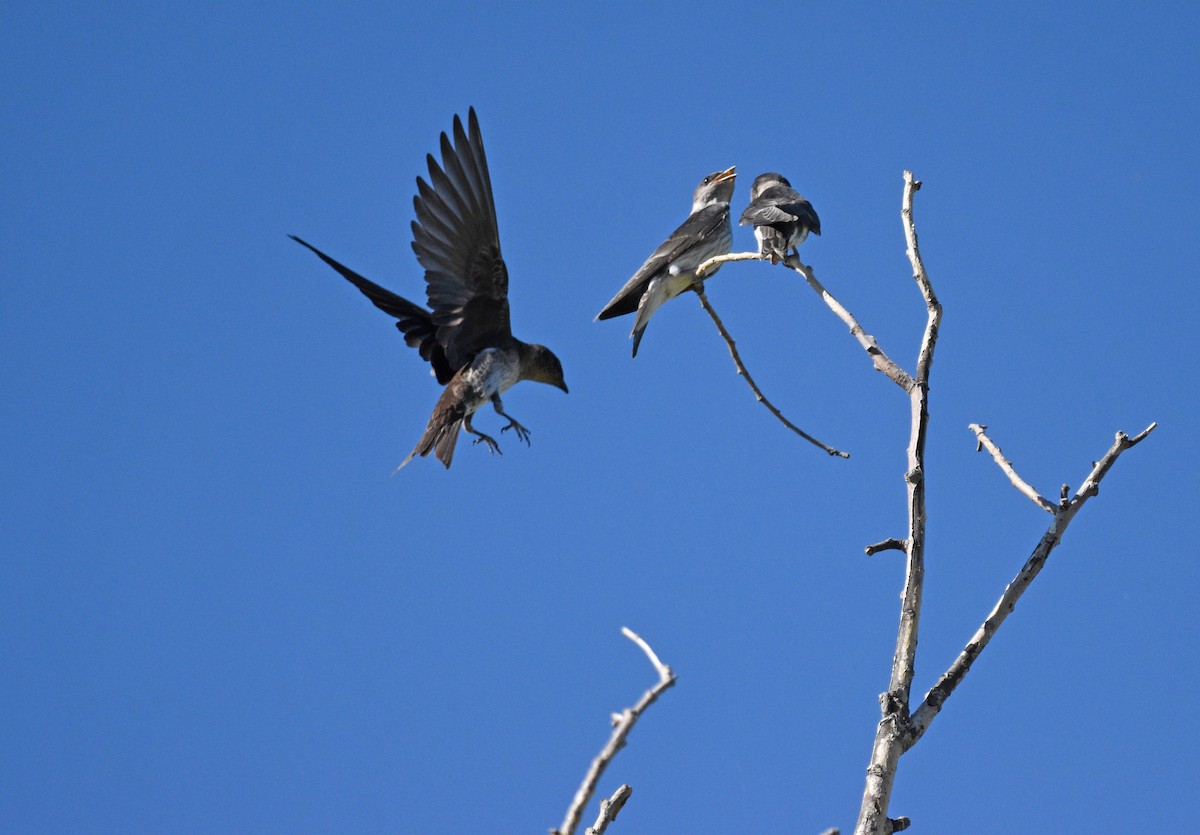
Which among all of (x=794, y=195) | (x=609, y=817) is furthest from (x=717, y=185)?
(x=609, y=817)

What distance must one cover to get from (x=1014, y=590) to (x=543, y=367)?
19.2ft

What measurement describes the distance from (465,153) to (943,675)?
5056mm

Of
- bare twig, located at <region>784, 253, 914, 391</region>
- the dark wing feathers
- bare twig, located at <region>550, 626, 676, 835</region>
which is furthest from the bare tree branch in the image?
the dark wing feathers

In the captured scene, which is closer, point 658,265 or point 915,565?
point 915,565

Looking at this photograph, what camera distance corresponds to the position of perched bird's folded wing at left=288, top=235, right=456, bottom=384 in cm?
848

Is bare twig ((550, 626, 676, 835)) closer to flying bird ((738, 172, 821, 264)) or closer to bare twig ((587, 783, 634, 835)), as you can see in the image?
bare twig ((587, 783, 634, 835))

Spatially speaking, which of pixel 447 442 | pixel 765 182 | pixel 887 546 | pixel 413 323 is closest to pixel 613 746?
pixel 887 546

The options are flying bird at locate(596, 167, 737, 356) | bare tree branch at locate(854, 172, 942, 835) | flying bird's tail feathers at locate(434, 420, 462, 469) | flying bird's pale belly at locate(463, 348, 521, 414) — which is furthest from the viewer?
flying bird at locate(596, 167, 737, 356)

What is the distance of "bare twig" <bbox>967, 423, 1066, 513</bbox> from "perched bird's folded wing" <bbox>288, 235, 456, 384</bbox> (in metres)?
4.72

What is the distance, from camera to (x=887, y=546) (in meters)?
3.91

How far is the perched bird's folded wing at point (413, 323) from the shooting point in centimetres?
848

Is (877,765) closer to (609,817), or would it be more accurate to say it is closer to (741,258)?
(609,817)

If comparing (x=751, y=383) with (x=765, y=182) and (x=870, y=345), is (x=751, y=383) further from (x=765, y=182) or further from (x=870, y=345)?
(x=765, y=182)

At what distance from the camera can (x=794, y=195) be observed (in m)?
8.53
